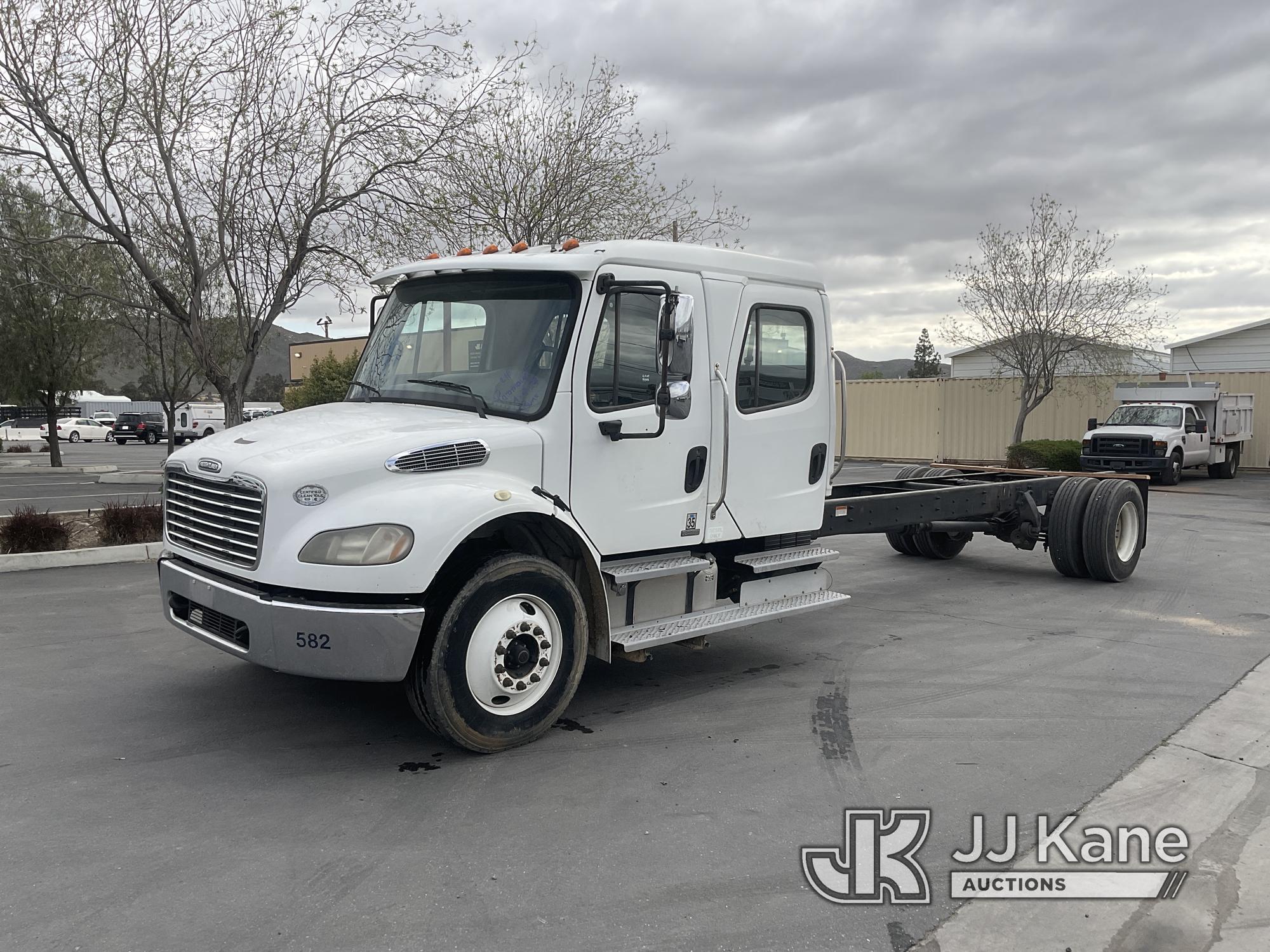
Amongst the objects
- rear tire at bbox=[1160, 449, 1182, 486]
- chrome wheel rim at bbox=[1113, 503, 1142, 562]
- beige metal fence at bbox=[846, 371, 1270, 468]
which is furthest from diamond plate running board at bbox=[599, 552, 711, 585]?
beige metal fence at bbox=[846, 371, 1270, 468]

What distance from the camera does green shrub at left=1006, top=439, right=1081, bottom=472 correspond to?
2664 centimetres

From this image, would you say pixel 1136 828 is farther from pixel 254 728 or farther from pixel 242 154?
pixel 242 154

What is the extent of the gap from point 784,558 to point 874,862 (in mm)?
2863

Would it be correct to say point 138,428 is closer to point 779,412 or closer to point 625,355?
point 779,412

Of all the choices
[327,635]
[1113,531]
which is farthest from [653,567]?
[1113,531]

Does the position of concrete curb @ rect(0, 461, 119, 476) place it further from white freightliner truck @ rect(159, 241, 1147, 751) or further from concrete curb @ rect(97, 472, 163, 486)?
white freightliner truck @ rect(159, 241, 1147, 751)

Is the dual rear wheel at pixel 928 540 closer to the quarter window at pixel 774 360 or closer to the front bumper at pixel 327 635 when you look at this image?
the quarter window at pixel 774 360

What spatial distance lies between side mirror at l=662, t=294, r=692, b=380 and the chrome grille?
Answer: 87.8 inches

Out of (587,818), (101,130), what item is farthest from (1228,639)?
(101,130)

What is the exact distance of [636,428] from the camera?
19.0 feet

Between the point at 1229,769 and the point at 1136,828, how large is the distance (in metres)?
1.09

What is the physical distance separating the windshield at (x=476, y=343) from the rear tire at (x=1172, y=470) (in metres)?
22.0

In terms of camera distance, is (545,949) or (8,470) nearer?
(545,949)

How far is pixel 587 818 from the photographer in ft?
14.5
